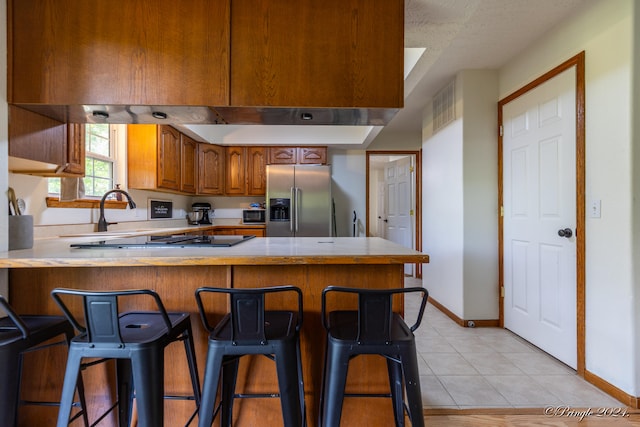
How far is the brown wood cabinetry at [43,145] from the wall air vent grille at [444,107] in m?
3.07

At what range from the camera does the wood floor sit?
156 cm

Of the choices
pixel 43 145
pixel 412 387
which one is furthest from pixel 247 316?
pixel 43 145

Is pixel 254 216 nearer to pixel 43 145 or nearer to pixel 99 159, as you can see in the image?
pixel 99 159

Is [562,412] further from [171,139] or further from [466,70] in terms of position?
[171,139]

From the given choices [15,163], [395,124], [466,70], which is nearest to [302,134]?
[395,124]

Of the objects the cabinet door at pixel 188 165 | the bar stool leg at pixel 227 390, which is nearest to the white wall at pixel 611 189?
the bar stool leg at pixel 227 390

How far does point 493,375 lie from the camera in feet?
6.58

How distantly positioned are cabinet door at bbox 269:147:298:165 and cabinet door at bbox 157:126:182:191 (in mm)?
1263

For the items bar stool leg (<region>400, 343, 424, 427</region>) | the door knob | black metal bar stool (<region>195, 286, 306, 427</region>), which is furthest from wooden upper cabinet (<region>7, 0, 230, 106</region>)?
the door knob

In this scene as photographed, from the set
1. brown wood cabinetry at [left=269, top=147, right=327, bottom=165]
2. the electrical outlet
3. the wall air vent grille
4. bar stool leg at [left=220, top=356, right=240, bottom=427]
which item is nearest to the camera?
bar stool leg at [left=220, top=356, right=240, bottom=427]

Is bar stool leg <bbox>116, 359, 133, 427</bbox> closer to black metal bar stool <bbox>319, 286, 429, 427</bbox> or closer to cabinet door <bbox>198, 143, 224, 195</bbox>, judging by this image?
black metal bar stool <bbox>319, 286, 429, 427</bbox>

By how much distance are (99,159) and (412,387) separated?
3.21 m

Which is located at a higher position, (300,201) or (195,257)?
(300,201)

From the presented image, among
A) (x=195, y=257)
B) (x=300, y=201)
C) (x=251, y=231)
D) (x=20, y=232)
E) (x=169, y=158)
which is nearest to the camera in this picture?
(x=195, y=257)
